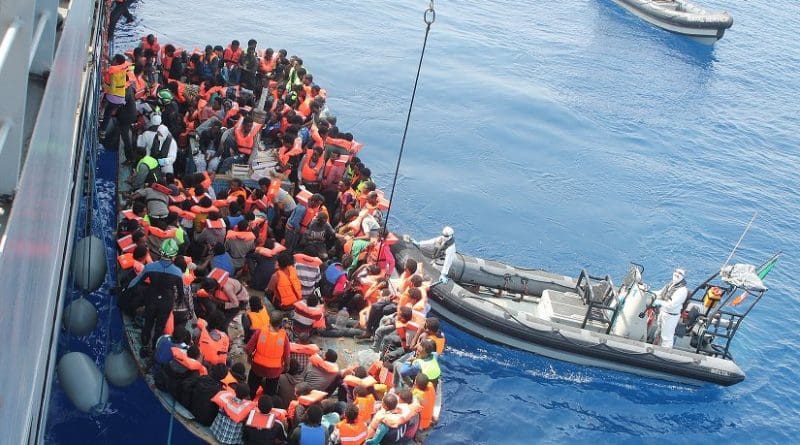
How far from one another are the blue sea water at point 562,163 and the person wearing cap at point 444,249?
3.47 feet

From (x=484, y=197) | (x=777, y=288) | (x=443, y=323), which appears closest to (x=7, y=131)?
(x=443, y=323)

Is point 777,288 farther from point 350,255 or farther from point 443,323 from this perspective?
point 350,255

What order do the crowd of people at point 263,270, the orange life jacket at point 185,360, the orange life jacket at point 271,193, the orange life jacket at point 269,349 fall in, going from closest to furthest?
the orange life jacket at point 185,360 < the crowd of people at point 263,270 < the orange life jacket at point 269,349 < the orange life jacket at point 271,193

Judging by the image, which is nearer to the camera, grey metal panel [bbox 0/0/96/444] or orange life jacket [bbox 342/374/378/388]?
grey metal panel [bbox 0/0/96/444]

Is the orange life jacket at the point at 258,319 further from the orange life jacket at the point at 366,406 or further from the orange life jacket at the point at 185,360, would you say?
the orange life jacket at the point at 366,406

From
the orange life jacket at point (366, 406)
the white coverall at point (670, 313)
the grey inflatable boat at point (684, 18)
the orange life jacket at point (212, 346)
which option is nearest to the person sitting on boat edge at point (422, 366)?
the orange life jacket at point (366, 406)

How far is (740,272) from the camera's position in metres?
10.6

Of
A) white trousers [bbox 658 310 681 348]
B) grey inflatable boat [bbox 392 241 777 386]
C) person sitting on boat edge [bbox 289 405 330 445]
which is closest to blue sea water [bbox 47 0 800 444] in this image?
grey inflatable boat [bbox 392 241 777 386]

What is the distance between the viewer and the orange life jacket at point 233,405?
→ 22.0ft

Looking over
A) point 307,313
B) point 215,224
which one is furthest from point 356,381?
point 215,224

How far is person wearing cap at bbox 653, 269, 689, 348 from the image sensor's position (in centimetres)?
1049

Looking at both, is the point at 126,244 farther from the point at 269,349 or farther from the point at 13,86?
the point at 13,86

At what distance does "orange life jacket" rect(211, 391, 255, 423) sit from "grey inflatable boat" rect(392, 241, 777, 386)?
4187 millimetres

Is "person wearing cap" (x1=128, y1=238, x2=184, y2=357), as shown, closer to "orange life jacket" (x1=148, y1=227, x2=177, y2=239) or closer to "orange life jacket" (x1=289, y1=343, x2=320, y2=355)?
"orange life jacket" (x1=148, y1=227, x2=177, y2=239)
